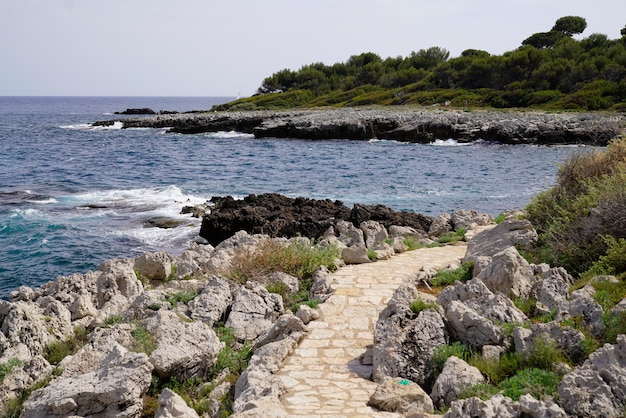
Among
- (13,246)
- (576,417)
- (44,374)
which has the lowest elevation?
(13,246)

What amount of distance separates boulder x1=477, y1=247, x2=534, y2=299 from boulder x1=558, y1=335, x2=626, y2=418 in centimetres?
282

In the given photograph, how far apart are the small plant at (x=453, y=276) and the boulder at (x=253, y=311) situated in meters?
2.93

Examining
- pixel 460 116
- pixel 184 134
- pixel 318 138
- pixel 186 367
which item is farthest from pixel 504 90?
pixel 186 367

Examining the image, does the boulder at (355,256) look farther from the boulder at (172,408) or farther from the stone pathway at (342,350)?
the boulder at (172,408)

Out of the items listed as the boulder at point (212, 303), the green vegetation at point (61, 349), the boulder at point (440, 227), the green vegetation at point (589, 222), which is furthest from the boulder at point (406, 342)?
the boulder at point (440, 227)

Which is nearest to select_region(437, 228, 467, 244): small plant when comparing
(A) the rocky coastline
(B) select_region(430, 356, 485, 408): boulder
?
(A) the rocky coastline

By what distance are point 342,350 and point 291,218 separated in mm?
11546

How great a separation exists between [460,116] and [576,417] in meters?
54.5

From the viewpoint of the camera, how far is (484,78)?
7956 centimetres

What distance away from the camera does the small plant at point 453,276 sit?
10522 millimetres

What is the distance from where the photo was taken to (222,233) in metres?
19.6

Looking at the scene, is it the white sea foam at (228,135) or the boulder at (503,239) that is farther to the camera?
the white sea foam at (228,135)

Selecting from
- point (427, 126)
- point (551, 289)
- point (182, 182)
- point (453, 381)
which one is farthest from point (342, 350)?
point (427, 126)

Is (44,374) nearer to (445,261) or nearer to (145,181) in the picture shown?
(445,261)
